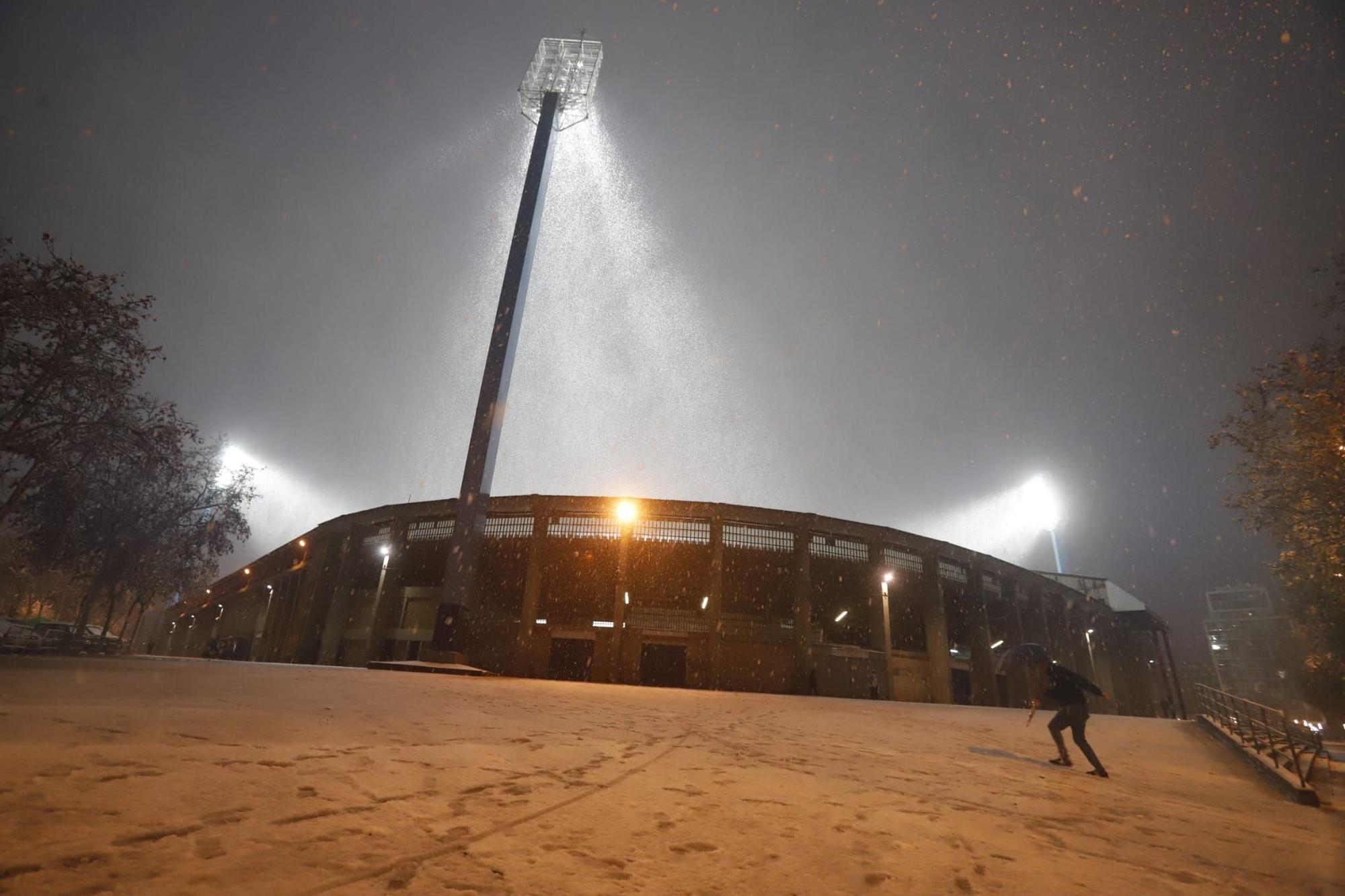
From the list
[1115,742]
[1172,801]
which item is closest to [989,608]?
[1115,742]

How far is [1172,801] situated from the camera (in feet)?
16.4

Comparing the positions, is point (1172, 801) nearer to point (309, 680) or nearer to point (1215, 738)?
point (1215, 738)

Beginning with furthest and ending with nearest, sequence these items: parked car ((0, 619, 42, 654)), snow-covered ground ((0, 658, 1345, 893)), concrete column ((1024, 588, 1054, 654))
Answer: concrete column ((1024, 588, 1054, 654)) → parked car ((0, 619, 42, 654)) → snow-covered ground ((0, 658, 1345, 893))

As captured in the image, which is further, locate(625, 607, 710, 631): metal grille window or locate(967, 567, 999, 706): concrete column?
locate(967, 567, 999, 706): concrete column

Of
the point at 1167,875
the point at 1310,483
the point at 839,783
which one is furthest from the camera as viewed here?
the point at 1310,483

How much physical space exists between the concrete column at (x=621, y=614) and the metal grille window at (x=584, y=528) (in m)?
0.48

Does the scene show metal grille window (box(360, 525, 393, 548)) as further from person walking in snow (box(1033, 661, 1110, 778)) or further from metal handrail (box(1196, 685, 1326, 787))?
metal handrail (box(1196, 685, 1326, 787))

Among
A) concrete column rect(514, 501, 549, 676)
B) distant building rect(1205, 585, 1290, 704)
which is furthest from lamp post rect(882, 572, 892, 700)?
distant building rect(1205, 585, 1290, 704)

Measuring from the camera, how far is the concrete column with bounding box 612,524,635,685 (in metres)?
25.4

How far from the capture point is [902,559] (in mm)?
29500

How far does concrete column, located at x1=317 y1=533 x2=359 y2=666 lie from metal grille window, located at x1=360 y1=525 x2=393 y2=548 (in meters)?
0.65

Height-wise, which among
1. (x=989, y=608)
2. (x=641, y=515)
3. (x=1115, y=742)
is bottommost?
(x=1115, y=742)

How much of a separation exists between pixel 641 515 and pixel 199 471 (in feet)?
69.0


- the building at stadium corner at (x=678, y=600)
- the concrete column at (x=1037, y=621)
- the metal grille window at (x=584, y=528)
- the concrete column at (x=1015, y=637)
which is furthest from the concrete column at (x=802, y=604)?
the concrete column at (x=1037, y=621)
